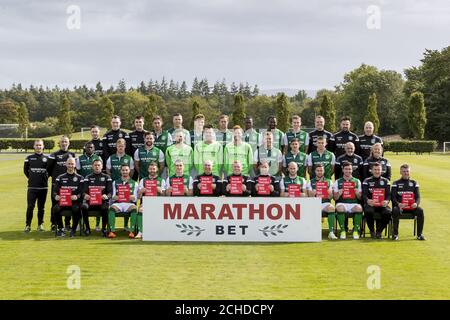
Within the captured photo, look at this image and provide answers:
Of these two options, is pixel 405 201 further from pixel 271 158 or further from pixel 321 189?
pixel 271 158

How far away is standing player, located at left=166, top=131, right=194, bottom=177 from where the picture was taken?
13359 millimetres

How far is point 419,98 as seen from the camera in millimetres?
69312

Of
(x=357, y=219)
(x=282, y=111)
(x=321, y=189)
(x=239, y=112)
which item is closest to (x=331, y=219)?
(x=357, y=219)

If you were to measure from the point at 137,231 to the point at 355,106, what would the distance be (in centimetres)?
8765

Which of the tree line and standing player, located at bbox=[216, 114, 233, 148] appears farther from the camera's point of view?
the tree line

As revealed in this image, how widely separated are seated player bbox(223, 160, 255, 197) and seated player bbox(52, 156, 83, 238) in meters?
2.93

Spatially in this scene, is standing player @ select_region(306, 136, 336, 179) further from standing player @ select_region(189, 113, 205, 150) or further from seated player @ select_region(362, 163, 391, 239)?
standing player @ select_region(189, 113, 205, 150)

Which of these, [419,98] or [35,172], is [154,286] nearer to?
[35,172]

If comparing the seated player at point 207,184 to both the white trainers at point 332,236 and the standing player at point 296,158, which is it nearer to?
the standing player at point 296,158

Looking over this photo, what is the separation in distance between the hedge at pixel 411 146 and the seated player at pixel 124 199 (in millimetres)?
48840

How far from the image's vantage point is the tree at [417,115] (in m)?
68.9

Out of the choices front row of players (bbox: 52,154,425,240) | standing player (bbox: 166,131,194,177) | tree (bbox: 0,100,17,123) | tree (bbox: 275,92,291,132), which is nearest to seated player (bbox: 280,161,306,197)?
front row of players (bbox: 52,154,425,240)

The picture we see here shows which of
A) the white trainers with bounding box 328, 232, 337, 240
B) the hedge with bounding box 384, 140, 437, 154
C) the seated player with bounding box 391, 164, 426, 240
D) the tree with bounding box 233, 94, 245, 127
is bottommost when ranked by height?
the hedge with bounding box 384, 140, 437, 154
